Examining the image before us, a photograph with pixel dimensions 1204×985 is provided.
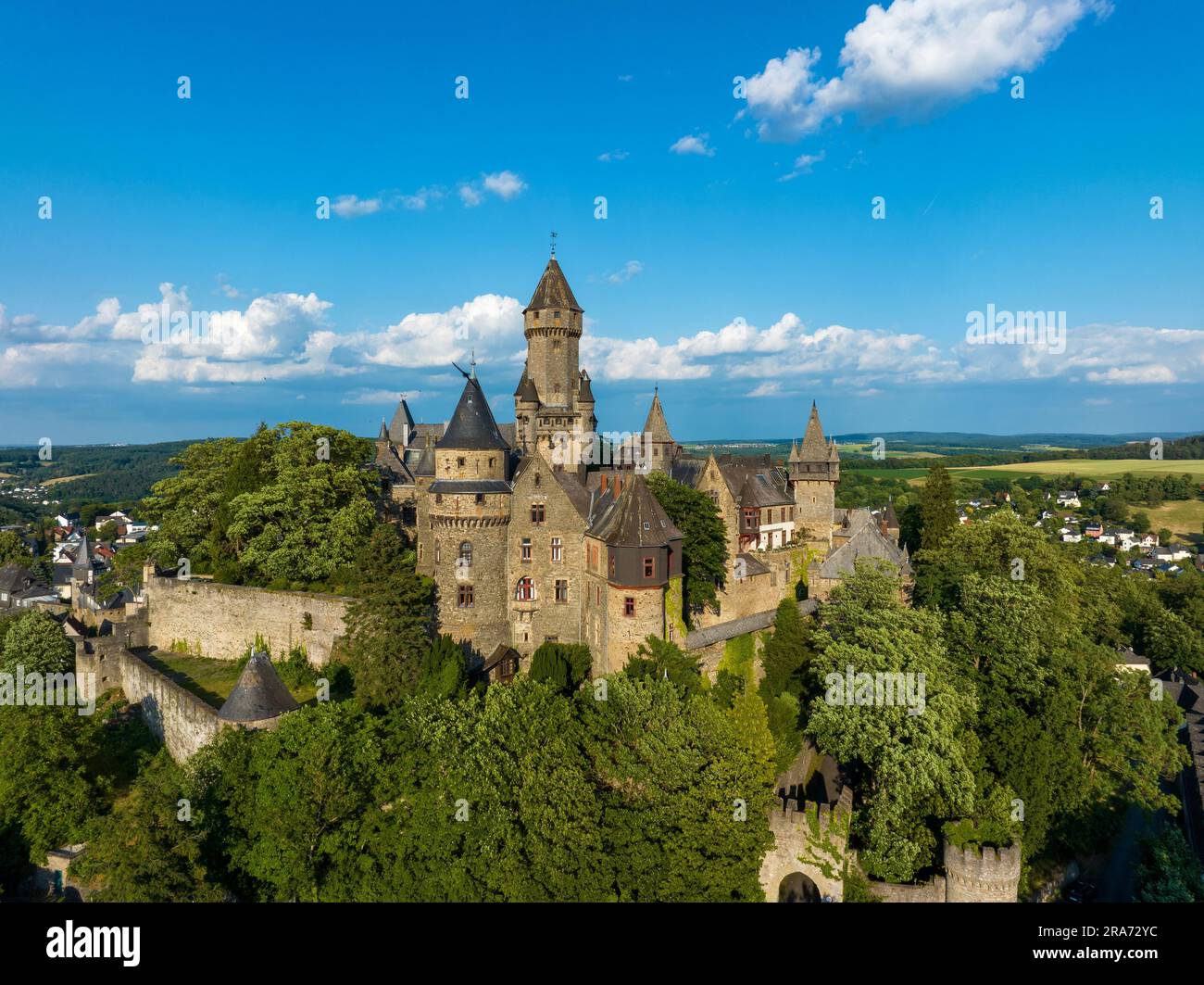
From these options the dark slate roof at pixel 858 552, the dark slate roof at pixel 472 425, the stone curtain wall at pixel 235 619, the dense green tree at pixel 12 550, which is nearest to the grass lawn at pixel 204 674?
the stone curtain wall at pixel 235 619

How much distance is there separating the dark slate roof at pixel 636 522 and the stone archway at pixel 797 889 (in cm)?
1248

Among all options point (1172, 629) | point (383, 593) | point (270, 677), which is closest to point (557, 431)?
point (383, 593)

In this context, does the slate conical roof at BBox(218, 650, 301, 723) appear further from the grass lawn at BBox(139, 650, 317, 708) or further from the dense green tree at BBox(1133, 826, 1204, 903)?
the dense green tree at BBox(1133, 826, 1204, 903)

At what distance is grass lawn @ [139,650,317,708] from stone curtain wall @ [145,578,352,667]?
58 centimetres

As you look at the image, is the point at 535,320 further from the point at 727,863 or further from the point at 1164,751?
the point at 1164,751

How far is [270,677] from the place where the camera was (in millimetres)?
25969

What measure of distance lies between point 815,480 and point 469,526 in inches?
1028

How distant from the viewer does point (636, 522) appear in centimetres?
2984

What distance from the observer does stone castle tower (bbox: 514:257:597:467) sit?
4984cm

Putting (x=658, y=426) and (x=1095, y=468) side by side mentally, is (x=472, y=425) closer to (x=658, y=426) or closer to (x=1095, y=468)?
(x=658, y=426)

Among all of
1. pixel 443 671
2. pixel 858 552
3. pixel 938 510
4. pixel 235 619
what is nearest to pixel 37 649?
pixel 235 619

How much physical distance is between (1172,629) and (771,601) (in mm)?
32951
